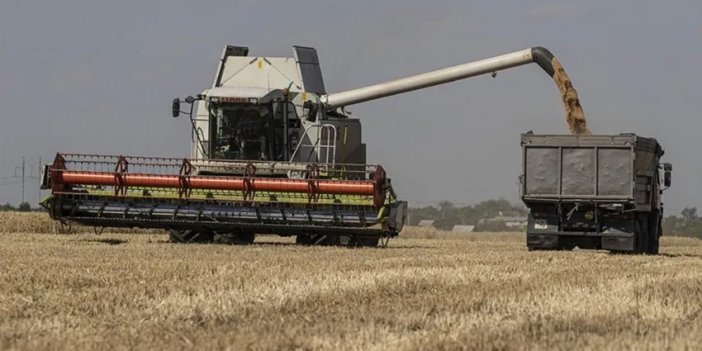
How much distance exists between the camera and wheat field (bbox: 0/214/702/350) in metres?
6.27

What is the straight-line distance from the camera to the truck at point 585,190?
62.7 feet

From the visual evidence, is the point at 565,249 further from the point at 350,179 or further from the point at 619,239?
the point at 350,179

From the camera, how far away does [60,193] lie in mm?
18328

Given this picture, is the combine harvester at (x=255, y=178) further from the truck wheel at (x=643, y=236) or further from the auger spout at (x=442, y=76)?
the truck wheel at (x=643, y=236)

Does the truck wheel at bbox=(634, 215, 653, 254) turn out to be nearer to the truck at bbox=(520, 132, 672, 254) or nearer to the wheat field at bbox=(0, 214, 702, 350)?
the truck at bbox=(520, 132, 672, 254)

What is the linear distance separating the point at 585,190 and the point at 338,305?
11.6 m

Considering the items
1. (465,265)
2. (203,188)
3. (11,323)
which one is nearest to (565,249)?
(203,188)

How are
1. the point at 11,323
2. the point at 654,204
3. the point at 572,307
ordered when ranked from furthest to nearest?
1. the point at 654,204
2. the point at 572,307
3. the point at 11,323

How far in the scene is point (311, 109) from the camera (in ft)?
65.4

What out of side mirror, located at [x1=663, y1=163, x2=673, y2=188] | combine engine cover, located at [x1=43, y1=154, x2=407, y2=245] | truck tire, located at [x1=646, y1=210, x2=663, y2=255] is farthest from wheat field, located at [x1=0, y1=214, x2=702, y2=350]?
side mirror, located at [x1=663, y1=163, x2=673, y2=188]

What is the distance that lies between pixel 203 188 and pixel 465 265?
20.4 feet

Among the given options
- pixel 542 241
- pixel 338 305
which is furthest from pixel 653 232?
pixel 338 305

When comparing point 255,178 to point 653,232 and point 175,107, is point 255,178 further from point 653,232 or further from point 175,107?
point 653,232

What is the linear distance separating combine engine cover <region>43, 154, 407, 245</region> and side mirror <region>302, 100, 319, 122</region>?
1235 millimetres
